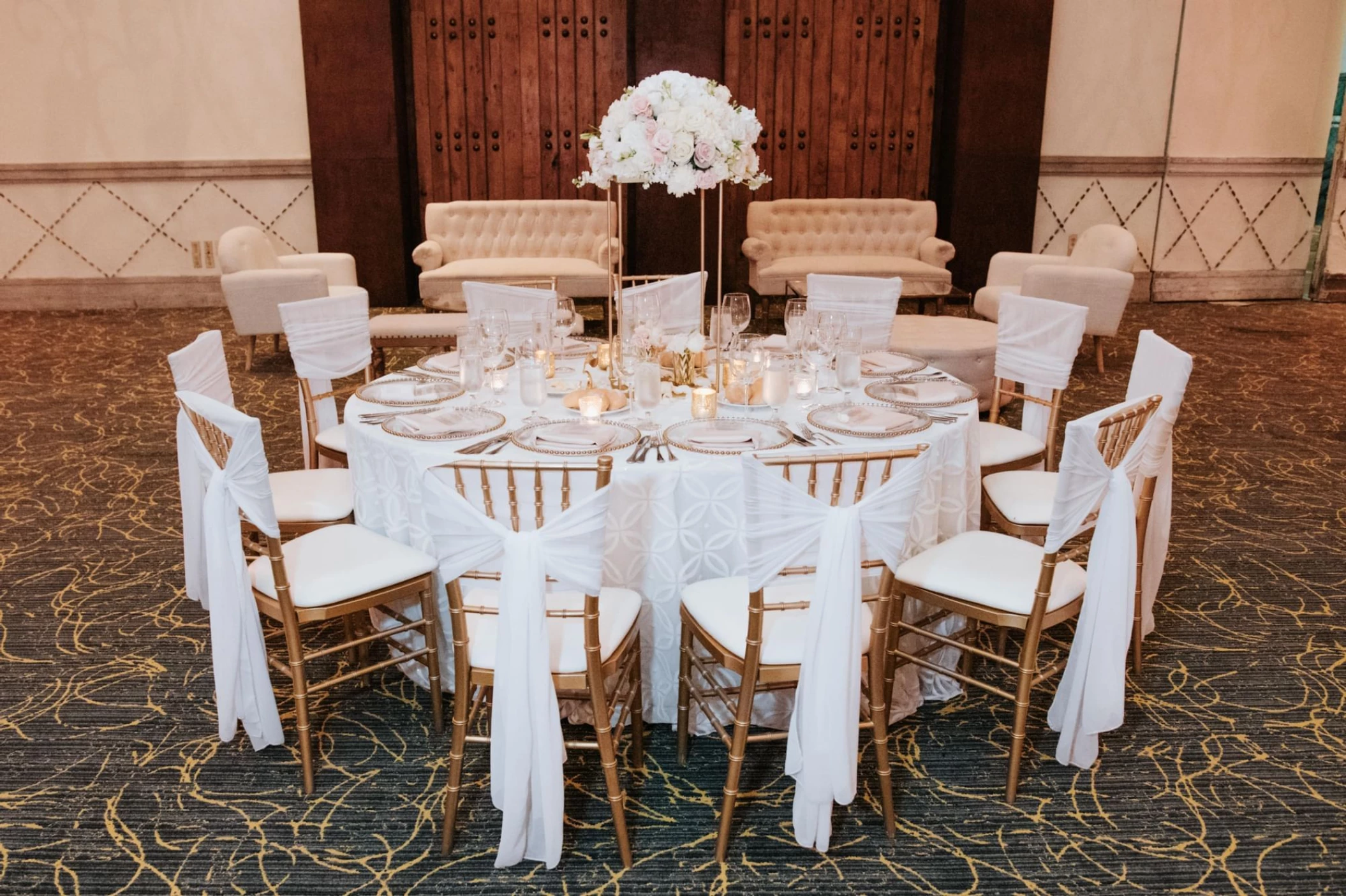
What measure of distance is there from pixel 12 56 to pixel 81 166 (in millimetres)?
901

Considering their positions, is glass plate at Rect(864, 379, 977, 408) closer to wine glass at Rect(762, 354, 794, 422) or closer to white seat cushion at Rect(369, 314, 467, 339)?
wine glass at Rect(762, 354, 794, 422)

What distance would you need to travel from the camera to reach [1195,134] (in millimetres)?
9016

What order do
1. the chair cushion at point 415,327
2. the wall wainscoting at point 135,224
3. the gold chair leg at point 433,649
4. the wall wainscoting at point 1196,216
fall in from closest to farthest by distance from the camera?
the gold chair leg at point 433,649 < the chair cushion at point 415,327 < the wall wainscoting at point 135,224 < the wall wainscoting at point 1196,216

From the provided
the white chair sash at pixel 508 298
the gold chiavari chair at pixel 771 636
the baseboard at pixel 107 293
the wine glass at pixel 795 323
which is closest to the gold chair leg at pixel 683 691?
the gold chiavari chair at pixel 771 636

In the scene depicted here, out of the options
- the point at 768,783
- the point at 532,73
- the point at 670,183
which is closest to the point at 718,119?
the point at 670,183

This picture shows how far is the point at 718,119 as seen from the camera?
2785mm

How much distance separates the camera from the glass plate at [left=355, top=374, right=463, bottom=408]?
2.99m

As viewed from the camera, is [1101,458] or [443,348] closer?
[1101,458]

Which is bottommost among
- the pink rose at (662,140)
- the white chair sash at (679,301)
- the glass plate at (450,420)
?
the glass plate at (450,420)

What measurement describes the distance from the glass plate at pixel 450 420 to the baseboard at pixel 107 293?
22.1 ft

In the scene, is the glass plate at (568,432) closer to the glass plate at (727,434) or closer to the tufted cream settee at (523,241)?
the glass plate at (727,434)

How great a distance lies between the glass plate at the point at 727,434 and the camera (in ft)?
8.37

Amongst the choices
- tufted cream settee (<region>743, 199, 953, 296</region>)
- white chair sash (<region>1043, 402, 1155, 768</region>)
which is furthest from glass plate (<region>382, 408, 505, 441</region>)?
tufted cream settee (<region>743, 199, 953, 296</region>)

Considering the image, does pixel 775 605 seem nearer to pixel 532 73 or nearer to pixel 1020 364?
pixel 1020 364
